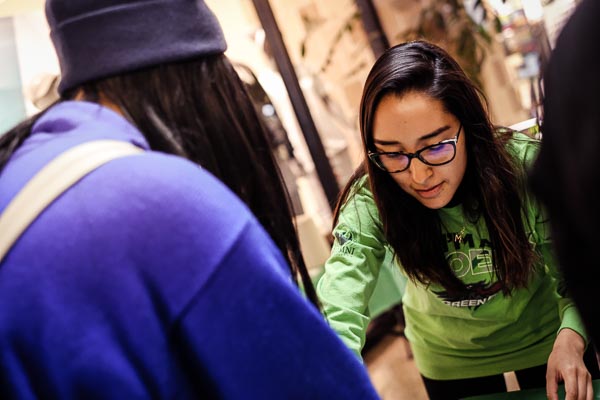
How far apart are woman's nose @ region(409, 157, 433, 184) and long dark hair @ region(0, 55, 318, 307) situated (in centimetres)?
65

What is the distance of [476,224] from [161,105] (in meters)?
1.00

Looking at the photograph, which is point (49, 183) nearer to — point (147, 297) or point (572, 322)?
point (147, 297)

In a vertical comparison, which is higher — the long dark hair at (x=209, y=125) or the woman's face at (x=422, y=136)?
the long dark hair at (x=209, y=125)

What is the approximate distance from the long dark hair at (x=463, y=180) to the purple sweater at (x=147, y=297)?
34.8 inches

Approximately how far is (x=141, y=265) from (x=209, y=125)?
250 millimetres

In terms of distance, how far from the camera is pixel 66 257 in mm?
607

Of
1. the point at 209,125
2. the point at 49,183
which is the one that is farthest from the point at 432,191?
the point at 49,183

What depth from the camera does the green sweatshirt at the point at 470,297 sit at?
1.49 metres

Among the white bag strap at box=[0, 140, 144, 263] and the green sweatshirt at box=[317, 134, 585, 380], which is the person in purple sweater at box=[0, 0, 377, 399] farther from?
the green sweatshirt at box=[317, 134, 585, 380]

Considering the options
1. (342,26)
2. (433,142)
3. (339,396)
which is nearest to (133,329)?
(339,396)

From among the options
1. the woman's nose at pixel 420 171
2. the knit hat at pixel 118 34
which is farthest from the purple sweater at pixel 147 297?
the woman's nose at pixel 420 171

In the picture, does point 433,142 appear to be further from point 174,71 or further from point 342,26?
point 342,26

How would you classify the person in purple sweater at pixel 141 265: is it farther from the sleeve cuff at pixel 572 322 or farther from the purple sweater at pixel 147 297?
the sleeve cuff at pixel 572 322

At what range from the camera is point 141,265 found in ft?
2.06
